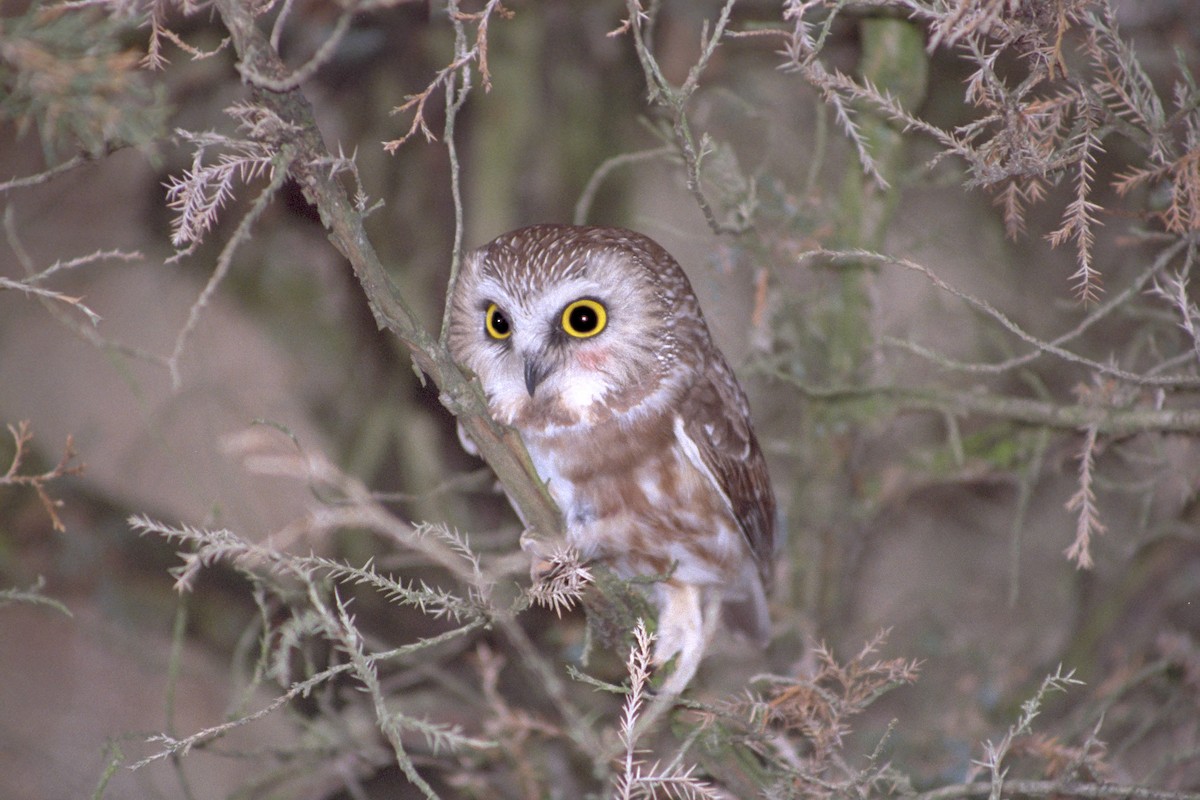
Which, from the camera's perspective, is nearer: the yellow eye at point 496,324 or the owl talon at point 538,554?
the owl talon at point 538,554

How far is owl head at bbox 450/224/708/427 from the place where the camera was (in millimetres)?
2369

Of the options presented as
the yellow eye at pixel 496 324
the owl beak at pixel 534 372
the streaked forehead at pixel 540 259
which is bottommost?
the owl beak at pixel 534 372

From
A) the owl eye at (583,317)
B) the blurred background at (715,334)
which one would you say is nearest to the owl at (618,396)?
the owl eye at (583,317)

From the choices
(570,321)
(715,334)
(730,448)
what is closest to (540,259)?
(570,321)

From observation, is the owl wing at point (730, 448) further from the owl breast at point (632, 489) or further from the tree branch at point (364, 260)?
the tree branch at point (364, 260)

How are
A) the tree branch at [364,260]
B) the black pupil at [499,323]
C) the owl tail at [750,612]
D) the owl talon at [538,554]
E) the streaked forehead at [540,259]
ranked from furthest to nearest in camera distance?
1. the owl tail at [750,612]
2. the black pupil at [499,323]
3. the streaked forehead at [540,259]
4. the owl talon at [538,554]
5. the tree branch at [364,260]

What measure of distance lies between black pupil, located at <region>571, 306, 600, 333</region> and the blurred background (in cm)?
66

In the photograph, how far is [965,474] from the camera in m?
2.98

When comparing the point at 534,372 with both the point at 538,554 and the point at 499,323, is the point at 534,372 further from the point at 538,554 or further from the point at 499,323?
the point at 538,554

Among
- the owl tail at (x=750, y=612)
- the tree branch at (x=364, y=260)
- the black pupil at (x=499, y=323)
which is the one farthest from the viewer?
the owl tail at (x=750, y=612)

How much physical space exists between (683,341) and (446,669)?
181 cm

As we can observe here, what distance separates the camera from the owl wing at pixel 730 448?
8.50 feet

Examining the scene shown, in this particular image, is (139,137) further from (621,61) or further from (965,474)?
(621,61)

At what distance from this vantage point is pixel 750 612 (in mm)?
3129
